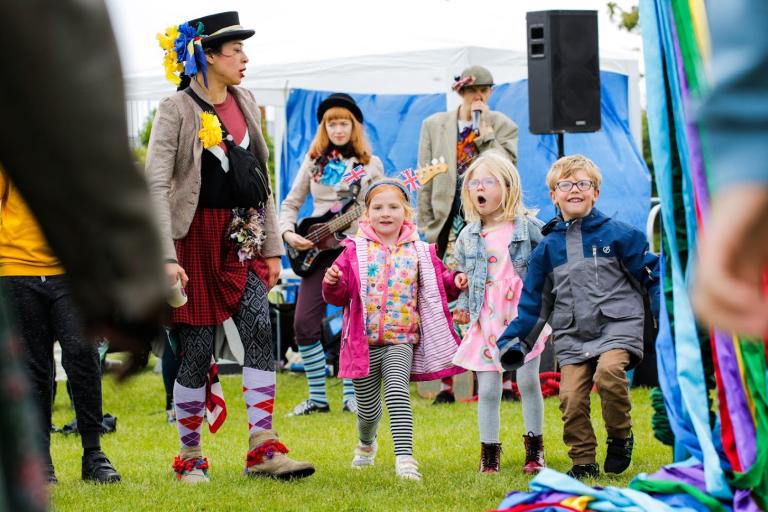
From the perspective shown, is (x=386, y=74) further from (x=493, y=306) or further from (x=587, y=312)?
(x=587, y=312)

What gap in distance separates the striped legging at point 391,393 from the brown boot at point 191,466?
2.66 ft

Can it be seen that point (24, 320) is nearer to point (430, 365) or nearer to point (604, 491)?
point (430, 365)

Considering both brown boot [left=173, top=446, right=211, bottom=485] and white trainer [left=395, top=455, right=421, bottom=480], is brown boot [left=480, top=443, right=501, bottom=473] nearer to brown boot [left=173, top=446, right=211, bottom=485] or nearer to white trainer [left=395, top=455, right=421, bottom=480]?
white trainer [left=395, top=455, right=421, bottom=480]

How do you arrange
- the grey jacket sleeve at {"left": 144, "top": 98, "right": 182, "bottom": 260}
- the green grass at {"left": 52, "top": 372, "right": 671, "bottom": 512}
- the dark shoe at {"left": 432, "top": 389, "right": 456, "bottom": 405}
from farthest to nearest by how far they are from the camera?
the dark shoe at {"left": 432, "top": 389, "right": 456, "bottom": 405}
the grey jacket sleeve at {"left": 144, "top": 98, "right": 182, "bottom": 260}
the green grass at {"left": 52, "top": 372, "right": 671, "bottom": 512}

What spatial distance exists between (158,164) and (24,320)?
0.96m

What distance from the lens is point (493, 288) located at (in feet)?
20.2

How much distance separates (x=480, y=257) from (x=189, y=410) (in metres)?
1.62

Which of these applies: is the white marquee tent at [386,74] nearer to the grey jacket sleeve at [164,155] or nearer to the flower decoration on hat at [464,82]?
the flower decoration on hat at [464,82]

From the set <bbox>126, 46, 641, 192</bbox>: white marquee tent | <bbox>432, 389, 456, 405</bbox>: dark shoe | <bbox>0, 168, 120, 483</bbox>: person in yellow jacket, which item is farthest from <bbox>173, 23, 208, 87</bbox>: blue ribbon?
<bbox>126, 46, 641, 192</bbox>: white marquee tent

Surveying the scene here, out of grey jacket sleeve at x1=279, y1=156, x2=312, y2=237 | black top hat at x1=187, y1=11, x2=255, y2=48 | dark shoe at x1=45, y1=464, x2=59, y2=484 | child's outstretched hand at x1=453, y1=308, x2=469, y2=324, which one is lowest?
dark shoe at x1=45, y1=464, x2=59, y2=484

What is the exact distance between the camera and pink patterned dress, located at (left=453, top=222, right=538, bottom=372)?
6.01 m

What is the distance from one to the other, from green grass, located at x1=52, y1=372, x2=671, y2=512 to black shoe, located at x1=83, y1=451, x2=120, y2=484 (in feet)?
0.21

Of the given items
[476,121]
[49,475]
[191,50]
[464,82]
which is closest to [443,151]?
[476,121]

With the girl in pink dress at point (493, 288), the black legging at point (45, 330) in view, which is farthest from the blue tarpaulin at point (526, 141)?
the black legging at point (45, 330)
